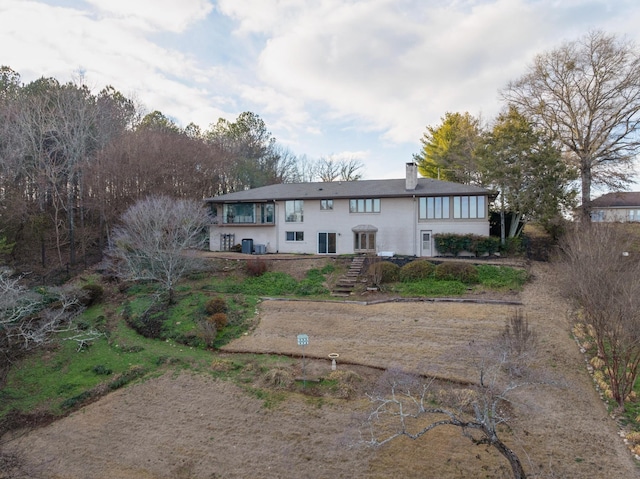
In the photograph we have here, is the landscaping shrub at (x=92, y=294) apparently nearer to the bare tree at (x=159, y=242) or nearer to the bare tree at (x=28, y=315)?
the bare tree at (x=28, y=315)

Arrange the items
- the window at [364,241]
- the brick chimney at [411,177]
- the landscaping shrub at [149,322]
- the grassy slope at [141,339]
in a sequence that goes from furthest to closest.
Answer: the window at [364,241], the brick chimney at [411,177], the landscaping shrub at [149,322], the grassy slope at [141,339]

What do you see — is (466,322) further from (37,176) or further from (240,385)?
(37,176)

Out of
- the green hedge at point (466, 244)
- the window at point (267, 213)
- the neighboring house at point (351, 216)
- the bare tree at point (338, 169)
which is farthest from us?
the bare tree at point (338, 169)

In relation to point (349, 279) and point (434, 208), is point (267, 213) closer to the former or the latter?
point (349, 279)

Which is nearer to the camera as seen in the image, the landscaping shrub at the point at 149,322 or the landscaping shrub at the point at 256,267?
the landscaping shrub at the point at 149,322

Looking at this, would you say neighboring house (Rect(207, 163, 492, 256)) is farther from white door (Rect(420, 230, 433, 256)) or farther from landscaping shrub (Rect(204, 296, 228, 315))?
landscaping shrub (Rect(204, 296, 228, 315))

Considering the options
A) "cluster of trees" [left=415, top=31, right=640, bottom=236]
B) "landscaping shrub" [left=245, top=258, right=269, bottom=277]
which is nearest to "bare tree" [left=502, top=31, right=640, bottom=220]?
"cluster of trees" [left=415, top=31, right=640, bottom=236]

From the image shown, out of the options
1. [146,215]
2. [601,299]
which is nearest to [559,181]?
[601,299]

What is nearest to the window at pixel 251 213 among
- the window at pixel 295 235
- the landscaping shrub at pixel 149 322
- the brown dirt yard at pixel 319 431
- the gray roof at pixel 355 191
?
the gray roof at pixel 355 191
